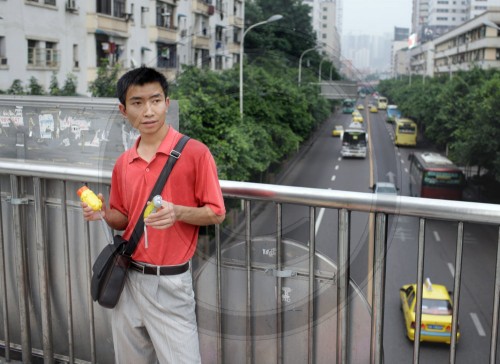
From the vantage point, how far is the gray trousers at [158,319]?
1.52 m

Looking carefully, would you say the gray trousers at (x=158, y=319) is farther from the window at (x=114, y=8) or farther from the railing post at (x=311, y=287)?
the window at (x=114, y=8)

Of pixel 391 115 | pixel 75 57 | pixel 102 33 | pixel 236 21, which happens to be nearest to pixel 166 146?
pixel 391 115

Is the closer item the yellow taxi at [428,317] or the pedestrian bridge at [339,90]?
the yellow taxi at [428,317]

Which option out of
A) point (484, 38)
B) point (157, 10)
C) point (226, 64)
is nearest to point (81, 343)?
point (226, 64)

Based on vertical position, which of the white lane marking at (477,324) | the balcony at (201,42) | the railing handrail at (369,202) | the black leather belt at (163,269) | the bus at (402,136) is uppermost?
the balcony at (201,42)

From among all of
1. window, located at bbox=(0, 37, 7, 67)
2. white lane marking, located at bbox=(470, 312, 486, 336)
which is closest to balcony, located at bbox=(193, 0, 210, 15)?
window, located at bbox=(0, 37, 7, 67)

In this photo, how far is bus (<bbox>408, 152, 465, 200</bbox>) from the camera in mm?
2206

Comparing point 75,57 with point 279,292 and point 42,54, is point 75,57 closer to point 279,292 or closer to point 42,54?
point 42,54

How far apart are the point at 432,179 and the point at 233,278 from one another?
1.49 meters

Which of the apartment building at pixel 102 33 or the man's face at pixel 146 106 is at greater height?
the apartment building at pixel 102 33

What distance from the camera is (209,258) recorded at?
74.5 inches

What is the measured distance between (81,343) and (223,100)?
9.33ft

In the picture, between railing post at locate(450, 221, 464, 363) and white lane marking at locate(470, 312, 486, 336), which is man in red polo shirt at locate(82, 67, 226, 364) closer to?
railing post at locate(450, 221, 464, 363)

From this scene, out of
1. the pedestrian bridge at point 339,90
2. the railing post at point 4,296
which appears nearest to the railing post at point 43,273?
the railing post at point 4,296
